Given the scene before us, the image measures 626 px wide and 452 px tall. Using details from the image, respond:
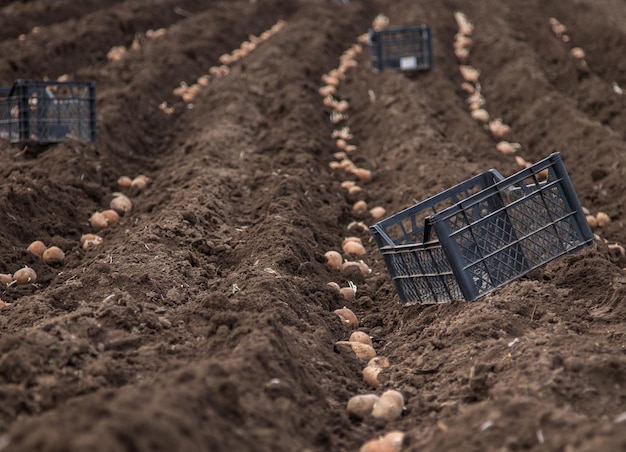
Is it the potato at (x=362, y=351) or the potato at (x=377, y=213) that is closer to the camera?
the potato at (x=362, y=351)

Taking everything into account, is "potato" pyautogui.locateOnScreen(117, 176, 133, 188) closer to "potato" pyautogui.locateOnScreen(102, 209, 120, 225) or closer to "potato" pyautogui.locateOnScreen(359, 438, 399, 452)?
"potato" pyautogui.locateOnScreen(102, 209, 120, 225)

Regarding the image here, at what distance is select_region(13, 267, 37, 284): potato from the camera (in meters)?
5.80

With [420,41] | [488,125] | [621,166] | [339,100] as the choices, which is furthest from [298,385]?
[420,41]

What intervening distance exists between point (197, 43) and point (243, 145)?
17.2ft

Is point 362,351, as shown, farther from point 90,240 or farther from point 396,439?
point 90,240

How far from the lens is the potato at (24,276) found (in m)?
5.80

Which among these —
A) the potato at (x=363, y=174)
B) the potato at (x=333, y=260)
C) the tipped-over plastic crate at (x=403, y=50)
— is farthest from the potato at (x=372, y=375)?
the tipped-over plastic crate at (x=403, y=50)

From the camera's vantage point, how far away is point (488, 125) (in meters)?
10.5

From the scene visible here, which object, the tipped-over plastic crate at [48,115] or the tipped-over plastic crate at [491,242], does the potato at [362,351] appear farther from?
the tipped-over plastic crate at [48,115]

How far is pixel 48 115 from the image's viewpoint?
863 cm

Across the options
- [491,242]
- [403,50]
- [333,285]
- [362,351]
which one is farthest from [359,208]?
[403,50]

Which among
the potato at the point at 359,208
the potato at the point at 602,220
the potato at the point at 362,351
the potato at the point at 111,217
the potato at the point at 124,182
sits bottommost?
the potato at the point at 602,220

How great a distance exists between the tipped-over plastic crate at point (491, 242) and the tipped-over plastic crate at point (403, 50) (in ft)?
24.0

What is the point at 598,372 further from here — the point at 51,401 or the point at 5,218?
the point at 5,218
